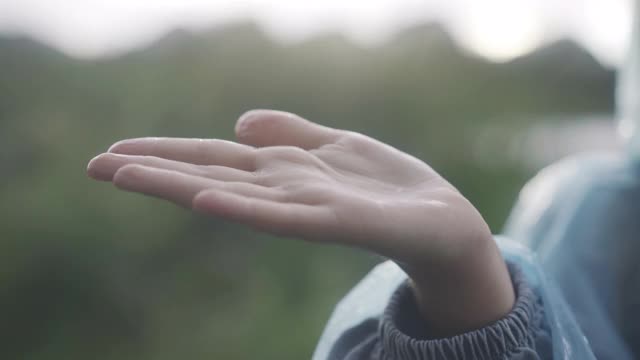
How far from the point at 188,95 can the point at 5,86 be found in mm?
409

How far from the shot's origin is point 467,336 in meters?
0.51

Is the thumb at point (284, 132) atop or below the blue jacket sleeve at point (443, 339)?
atop

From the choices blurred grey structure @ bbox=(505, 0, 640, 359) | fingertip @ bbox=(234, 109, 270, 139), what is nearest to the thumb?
fingertip @ bbox=(234, 109, 270, 139)

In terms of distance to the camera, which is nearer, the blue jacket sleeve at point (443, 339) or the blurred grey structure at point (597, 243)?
the blue jacket sleeve at point (443, 339)

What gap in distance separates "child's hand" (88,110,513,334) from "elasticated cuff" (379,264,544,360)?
1 centimetres

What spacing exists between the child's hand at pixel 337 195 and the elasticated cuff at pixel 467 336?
15 millimetres

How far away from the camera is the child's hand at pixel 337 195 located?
0.42 meters

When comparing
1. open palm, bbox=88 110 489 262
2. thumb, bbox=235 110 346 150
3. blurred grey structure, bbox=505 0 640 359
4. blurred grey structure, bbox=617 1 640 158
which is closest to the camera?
open palm, bbox=88 110 489 262

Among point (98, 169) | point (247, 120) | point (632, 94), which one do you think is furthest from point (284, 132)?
point (632, 94)

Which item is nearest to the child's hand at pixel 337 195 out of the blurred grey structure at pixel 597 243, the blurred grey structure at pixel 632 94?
the blurred grey structure at pixel 597 243

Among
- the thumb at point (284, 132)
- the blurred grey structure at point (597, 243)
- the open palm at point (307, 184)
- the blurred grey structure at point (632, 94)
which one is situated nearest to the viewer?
the open palm at point (307, 184)

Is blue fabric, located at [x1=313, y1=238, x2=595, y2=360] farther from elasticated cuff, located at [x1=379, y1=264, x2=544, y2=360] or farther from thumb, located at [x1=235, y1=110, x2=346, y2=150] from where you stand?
thumb, located at [x1=235, y1=110, x2=346, y2=150]

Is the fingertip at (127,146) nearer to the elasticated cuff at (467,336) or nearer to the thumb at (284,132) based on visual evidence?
the thumb at (284,132)

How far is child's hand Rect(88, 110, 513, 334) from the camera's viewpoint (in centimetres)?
42
